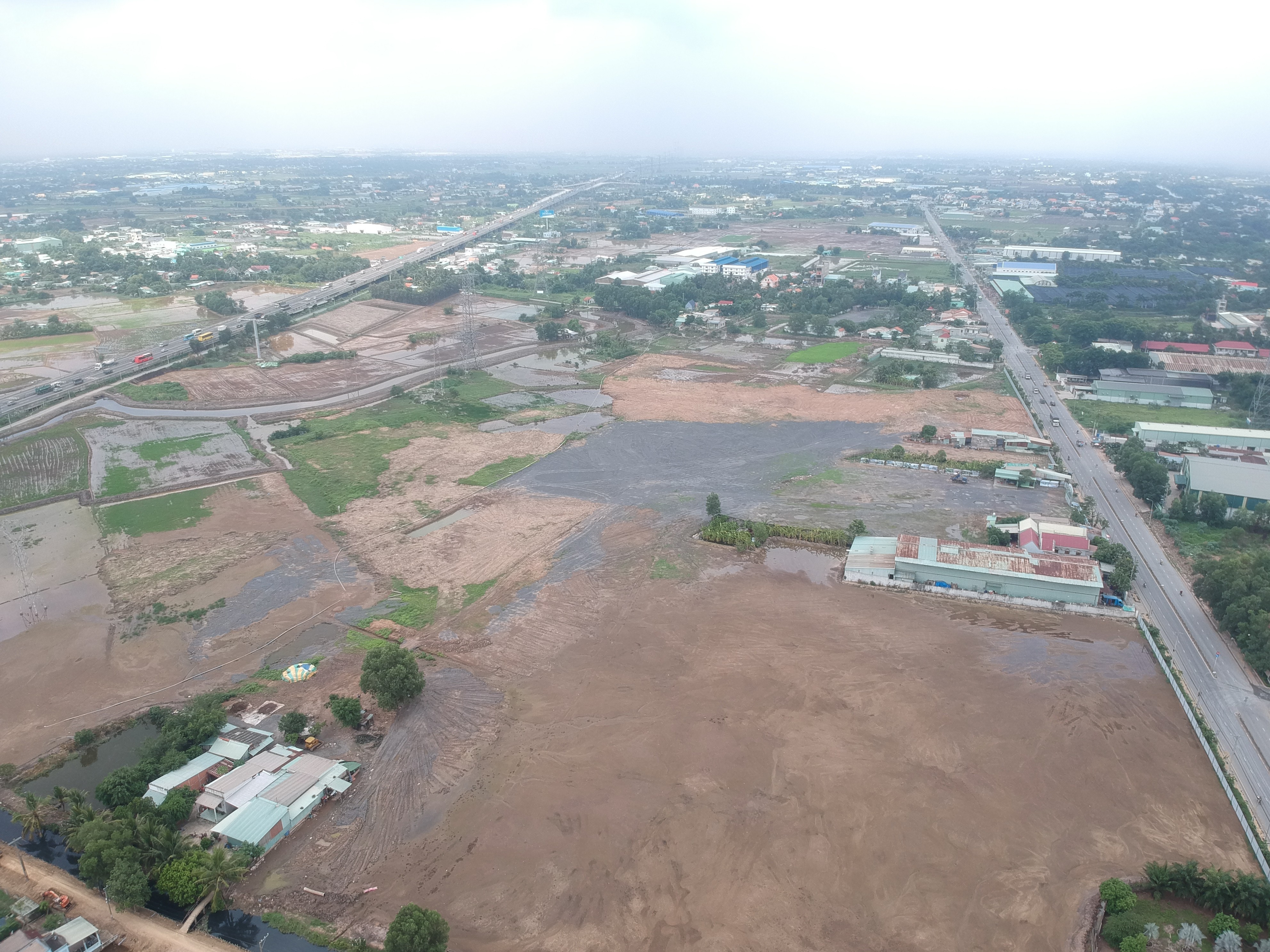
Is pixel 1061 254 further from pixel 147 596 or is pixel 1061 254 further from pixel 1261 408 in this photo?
pixel 147 596

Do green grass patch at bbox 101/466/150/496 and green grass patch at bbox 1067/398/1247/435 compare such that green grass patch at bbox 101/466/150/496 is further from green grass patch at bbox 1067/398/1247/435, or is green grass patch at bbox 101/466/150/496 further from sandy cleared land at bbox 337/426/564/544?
green grass patch at bbox 1067/398/1247/435

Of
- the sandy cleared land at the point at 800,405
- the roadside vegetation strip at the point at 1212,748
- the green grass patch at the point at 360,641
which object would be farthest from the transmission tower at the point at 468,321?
the roadside vegetation strip at the point at 1212,748

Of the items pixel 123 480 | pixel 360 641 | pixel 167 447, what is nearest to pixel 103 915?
pixel 360 641

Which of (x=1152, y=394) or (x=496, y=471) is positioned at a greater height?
(x=1152, y=394)

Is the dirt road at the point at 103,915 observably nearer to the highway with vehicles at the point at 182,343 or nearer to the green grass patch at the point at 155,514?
the green grass patch at the point at 155,514

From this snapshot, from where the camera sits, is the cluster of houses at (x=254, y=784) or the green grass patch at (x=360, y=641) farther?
the green grass patch at (x=360, y=641)

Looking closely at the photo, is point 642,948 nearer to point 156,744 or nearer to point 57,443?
point 156,744

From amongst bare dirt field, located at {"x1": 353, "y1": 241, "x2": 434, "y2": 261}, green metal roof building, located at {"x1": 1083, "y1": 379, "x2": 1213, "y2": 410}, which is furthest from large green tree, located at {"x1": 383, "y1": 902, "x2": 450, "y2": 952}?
bare dirt field, located at {"x1": 353, "y1": 241, "x2": 434, "y2": 261}
